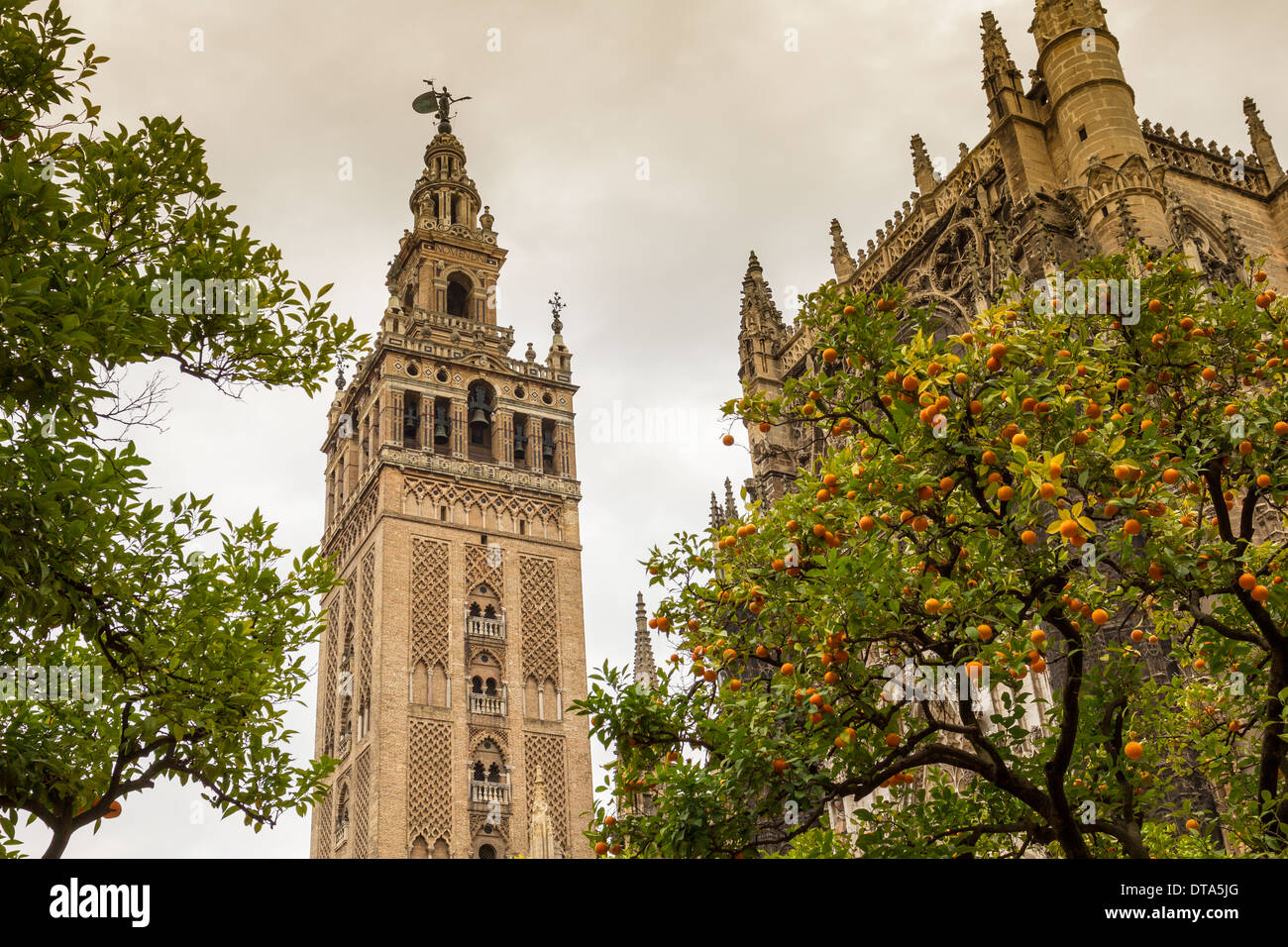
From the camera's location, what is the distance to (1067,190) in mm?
18375

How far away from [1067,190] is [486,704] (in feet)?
100

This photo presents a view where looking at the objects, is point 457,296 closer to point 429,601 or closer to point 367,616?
point 429,601

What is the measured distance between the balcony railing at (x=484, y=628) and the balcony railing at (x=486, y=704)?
2.31 m

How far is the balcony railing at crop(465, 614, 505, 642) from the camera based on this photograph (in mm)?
44594

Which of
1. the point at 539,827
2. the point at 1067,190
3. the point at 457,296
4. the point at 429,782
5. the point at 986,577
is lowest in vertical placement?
the point at 986,577

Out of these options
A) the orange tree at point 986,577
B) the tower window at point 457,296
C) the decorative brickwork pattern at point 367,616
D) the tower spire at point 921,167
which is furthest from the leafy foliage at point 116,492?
the tower window at point 457,296

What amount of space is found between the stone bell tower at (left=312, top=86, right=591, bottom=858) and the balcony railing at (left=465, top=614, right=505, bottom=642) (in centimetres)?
8

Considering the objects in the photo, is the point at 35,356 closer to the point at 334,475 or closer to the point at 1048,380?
the point at 1048,380

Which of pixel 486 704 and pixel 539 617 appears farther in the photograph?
pixel 539 617

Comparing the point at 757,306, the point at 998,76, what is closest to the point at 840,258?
the point at 757,306

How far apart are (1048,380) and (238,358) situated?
5.52m
